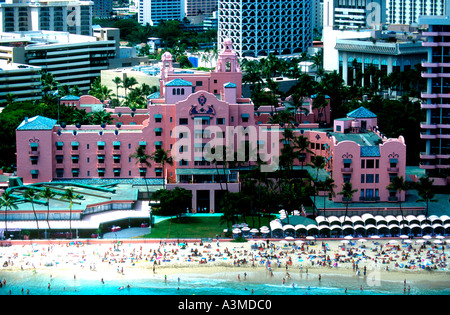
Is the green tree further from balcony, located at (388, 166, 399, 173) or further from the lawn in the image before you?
balcony, located at (388, 166, 399, 173)

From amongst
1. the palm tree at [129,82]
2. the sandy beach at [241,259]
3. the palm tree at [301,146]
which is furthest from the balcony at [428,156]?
the palm tree at [129,82]

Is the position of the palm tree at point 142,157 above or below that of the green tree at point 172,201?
above

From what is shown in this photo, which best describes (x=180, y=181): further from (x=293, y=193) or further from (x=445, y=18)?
(x=445, y=18)

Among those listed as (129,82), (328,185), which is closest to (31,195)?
(328,185)

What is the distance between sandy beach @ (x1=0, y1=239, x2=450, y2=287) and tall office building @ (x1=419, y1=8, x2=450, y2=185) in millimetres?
18886

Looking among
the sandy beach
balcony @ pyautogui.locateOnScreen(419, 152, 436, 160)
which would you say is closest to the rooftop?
the sandy beach

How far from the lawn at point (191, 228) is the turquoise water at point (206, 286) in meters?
11.9

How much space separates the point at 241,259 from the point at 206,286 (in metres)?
7.82

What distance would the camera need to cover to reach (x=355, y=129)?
12700cm

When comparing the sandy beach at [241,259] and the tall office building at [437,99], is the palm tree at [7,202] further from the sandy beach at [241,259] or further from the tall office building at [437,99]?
the tall office building at [437,99]

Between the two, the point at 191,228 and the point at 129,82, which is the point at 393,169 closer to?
the point at 191,228

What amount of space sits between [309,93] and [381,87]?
3126cm

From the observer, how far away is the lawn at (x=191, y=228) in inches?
4348
